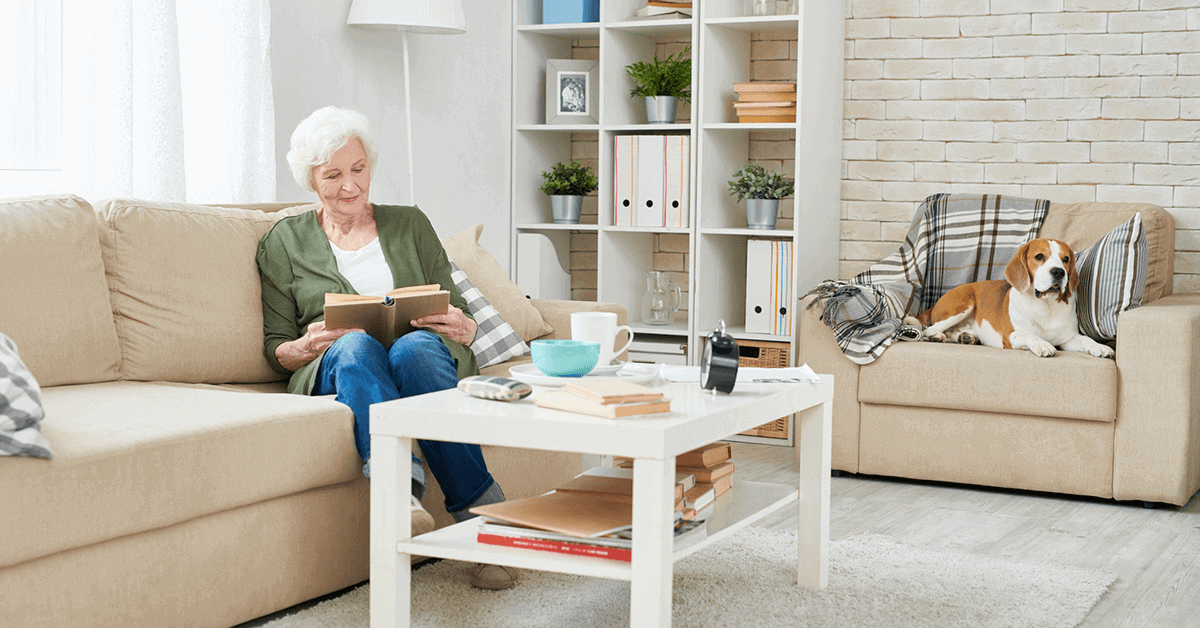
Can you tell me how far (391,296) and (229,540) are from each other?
2.06 feet

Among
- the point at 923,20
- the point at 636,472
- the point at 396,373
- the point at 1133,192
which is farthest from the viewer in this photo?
the point at 923,20

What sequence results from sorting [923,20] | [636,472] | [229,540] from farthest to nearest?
[923,20] → [229,540] → [636,472]

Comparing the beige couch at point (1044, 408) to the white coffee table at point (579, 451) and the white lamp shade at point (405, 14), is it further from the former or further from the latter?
the white lamp shade at point (405, 14)

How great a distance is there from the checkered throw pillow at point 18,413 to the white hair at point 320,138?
1.08 m

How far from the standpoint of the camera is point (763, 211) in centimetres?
421

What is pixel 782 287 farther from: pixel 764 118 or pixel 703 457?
pixel 703 457

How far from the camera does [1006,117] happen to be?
13.6 ft

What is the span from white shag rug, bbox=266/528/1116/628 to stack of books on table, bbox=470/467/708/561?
0.88 ft

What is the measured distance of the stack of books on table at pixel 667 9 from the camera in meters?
4.36

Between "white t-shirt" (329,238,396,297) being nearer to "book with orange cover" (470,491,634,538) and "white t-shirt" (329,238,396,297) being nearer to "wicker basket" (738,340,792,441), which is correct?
"book with orange cover" (470,491,634,538)

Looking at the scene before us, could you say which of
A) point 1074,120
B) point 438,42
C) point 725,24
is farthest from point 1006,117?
point 438,42

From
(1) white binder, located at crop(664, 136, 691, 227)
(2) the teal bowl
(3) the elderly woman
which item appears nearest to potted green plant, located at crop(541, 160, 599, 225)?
(1) white binder, located at crop(664, 136, 691, 227)

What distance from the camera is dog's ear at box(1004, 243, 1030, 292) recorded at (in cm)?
347

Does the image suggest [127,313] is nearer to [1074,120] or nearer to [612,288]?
[612,288]
